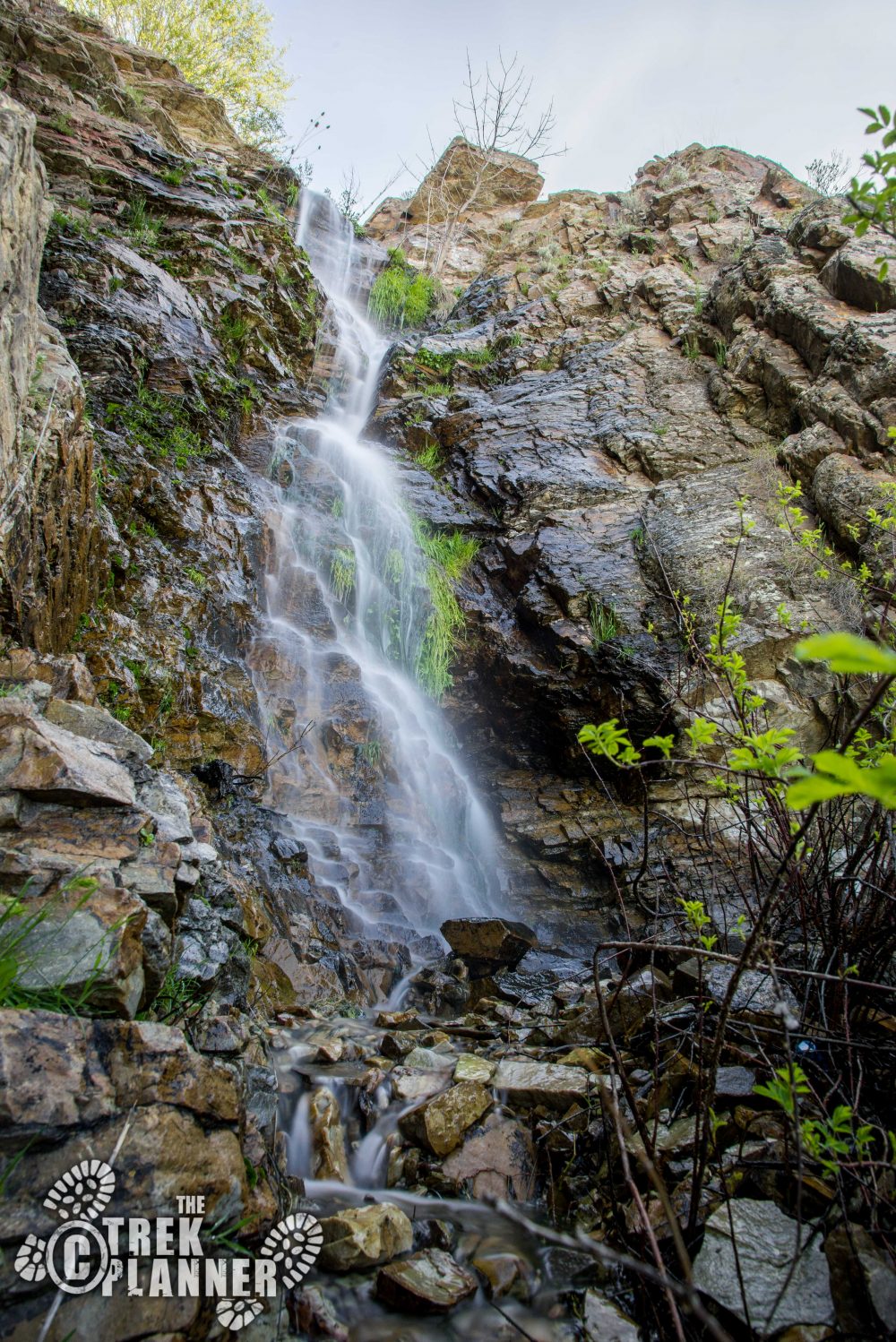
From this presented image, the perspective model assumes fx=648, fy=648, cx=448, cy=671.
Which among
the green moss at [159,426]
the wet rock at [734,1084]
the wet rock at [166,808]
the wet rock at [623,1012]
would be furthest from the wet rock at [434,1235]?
the green moss at [159,426]

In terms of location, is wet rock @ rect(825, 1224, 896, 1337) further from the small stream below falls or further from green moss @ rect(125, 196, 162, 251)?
green moss @ rect(125, 196, 162, 251)

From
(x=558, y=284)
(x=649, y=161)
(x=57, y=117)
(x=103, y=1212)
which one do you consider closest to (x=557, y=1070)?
(x=103, y=1212)

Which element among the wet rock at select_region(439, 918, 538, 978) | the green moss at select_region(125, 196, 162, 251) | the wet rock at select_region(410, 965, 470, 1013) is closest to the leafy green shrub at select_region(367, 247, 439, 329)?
the green moss at select_region(125, 196, 162, 251)

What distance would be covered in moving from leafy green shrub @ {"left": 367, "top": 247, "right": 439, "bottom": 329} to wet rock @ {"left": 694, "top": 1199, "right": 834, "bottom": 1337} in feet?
53.0

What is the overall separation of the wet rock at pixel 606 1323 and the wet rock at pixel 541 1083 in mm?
737

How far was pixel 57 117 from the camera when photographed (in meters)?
9.19

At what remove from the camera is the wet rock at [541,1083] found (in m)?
2.79

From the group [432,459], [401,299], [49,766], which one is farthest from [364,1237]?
[401,299]

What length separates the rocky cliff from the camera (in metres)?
2.17

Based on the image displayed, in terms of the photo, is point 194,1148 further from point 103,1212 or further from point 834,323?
point 834,323

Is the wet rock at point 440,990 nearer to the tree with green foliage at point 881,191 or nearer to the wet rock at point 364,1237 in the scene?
the wet rock at point 364,1237

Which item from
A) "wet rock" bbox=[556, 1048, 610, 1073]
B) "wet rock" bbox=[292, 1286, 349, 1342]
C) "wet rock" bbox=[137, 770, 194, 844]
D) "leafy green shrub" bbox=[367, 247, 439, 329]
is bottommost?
"wet rock" bbox=[292, 1286, 349, 1342]

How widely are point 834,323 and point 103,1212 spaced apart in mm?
10286

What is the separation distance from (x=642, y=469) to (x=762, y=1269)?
28.1 ft
